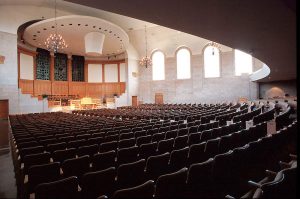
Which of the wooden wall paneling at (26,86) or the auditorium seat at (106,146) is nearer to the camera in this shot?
the auditorium seat at (106,146)

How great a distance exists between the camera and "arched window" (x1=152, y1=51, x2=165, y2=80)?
24.9 m

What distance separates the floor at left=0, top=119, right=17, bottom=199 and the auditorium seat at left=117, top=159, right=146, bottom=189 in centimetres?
223

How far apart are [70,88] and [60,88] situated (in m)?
1.19

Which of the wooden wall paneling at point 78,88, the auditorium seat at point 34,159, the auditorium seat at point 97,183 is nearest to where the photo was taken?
the auditorium seat at point 97,183

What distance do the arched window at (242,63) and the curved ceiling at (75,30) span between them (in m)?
11.9

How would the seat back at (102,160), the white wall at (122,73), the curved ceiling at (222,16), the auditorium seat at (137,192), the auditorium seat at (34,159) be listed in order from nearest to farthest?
the auditorium seat at (137,192) < the auditorium seat at (34,159) < the seat back at (102,160) < the curved ceiling at (222,16) < the white wall at (122,73)

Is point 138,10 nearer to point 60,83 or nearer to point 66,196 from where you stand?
point 66,196

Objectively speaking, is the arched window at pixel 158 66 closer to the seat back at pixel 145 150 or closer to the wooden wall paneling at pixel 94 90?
the wooden wall paneling at pixel 94 90

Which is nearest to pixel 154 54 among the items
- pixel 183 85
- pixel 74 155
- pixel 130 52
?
pixel 130 52

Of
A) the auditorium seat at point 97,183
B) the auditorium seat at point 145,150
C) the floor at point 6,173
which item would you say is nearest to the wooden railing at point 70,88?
the floor at point 6,173

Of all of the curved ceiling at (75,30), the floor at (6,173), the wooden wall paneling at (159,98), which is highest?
the curved ceiling at (75,30)

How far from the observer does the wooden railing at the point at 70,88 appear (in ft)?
64.4

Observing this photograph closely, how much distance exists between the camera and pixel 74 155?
3686 mm

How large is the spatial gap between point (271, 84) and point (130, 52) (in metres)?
15.7
